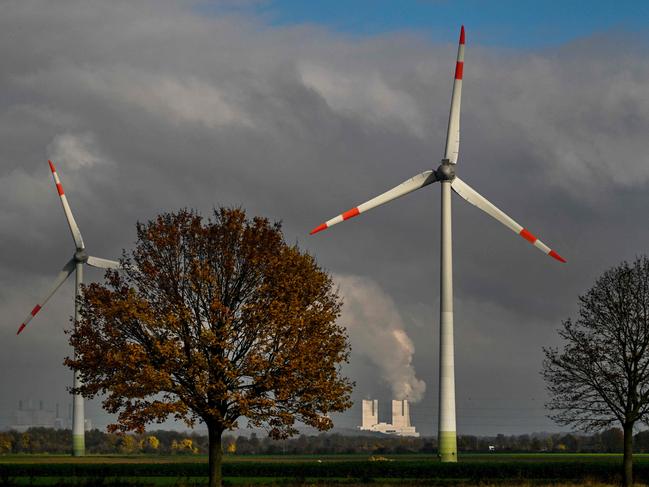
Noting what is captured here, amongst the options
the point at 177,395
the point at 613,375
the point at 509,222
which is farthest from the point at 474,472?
the point at 177,395

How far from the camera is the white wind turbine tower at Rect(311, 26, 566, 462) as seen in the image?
79.1m

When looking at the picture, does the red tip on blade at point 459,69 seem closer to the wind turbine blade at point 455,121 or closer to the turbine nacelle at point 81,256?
the wind turbine blade at point 455,121

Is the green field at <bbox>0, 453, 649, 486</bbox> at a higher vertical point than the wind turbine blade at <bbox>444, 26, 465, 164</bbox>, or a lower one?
lower

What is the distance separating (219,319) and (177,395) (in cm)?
523

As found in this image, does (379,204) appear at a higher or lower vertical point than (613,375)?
higher

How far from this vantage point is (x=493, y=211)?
83.2 meters

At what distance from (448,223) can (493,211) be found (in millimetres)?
4040

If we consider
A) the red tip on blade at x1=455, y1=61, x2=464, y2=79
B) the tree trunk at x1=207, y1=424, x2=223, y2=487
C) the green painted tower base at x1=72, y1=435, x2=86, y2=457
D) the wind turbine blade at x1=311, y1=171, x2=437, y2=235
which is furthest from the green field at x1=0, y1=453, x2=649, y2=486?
the green painted tower base at x1=72, y1=435, x2=86, y2=457

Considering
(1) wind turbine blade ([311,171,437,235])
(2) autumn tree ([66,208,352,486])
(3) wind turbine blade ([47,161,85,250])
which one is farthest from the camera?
(3) wind turbine blade ([47,161,85,250])

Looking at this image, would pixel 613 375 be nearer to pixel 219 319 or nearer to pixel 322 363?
pixel 322 363

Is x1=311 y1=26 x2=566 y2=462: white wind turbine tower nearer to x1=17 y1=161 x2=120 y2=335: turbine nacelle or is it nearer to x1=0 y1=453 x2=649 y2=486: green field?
x1=0 y1=453 x2=649 y2=486: green field

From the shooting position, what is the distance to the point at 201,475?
90.1m

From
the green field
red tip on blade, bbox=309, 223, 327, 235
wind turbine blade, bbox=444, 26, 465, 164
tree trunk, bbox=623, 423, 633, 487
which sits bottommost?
the green field

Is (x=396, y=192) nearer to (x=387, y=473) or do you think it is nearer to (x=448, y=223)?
(x=448, y=223)
